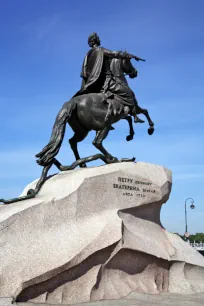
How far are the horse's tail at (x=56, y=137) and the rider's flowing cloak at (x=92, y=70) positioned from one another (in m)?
0.86

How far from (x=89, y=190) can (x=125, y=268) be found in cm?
169

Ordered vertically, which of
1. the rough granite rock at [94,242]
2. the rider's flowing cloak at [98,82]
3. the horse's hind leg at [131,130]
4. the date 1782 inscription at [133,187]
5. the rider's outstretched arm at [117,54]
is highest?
the rider's outstretched arm at [117,54]

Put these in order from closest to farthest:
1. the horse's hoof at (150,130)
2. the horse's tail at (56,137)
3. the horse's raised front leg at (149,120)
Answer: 1. the horse's tail at (56,137)
2. the horse's raised front leg at (149,120)
3. the horse's hoof at (150,130)

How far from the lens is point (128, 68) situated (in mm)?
10492

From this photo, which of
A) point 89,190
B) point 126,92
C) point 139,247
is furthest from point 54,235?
point 126,92

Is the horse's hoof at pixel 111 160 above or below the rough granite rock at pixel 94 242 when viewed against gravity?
above

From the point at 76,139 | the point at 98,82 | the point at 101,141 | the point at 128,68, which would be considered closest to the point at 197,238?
the point at 128,68

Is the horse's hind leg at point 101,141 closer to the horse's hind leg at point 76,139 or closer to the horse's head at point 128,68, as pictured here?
the horse's hind leg at point 76,139

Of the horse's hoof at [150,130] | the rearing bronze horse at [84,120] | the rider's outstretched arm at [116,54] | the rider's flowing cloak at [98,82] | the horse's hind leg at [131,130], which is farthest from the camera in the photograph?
the horse's hoof at [150,130]

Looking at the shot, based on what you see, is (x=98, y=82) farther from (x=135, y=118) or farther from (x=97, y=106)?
(x=135, y=118)

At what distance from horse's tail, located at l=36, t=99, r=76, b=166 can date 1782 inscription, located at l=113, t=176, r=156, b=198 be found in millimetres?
1559

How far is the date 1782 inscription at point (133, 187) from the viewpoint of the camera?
28.0 ft

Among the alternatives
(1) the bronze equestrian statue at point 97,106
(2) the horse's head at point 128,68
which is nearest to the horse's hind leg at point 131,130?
(1) the bronze equestrian statue at point 97,106

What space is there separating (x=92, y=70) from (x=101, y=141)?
6.38 ft
